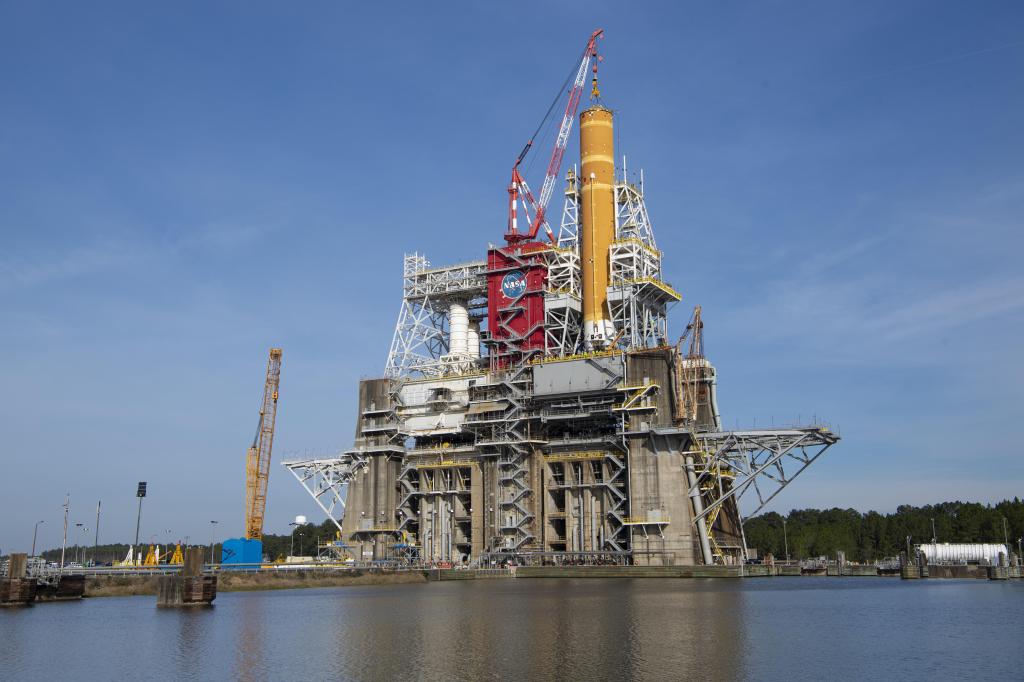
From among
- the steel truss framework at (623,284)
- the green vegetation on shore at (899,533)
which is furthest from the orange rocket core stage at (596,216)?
the green vegetation on shore at (899,533)

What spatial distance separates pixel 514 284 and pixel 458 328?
12.6 metres

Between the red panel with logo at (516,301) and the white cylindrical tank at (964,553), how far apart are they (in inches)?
2478

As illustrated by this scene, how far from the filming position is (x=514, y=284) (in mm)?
131000

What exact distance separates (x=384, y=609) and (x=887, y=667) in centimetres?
3881

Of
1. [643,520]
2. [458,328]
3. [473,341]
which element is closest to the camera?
[643,520]

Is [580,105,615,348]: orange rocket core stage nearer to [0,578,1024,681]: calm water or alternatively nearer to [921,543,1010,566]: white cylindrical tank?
[0,578,1024,681]: calm water

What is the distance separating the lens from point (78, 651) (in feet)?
160

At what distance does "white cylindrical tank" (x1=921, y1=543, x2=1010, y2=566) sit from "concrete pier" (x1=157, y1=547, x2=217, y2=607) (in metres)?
99.7

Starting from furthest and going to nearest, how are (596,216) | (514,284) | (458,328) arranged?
(458,328)
(514,284)
(596,216)

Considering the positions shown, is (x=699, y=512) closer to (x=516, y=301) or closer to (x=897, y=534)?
(x=516, y=301)

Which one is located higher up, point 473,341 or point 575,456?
point 473,341

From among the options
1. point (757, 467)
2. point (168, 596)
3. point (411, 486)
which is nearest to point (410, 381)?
point (411, 486)

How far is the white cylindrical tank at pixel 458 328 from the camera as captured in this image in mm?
137125

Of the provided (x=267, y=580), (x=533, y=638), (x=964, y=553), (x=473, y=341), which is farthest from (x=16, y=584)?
(x=964, y=553)
